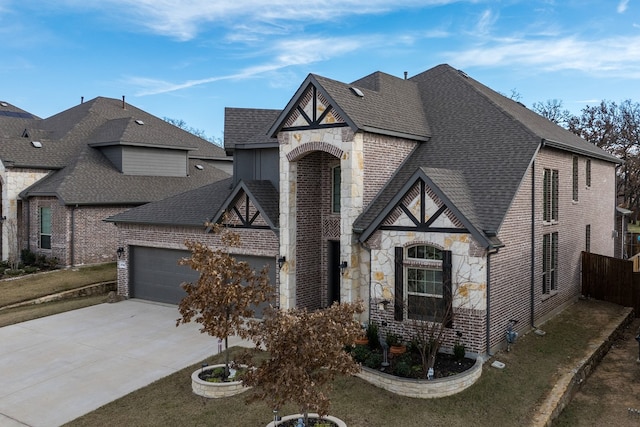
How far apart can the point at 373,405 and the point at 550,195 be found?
1015cm

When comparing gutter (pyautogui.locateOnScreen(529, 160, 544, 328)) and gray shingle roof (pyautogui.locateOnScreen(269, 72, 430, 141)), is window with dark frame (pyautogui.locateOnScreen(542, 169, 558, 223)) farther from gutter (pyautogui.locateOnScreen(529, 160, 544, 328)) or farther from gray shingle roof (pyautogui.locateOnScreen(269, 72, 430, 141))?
gray shingle roof (pyautogui.locateOnScreen(269, 72, 430, 141))

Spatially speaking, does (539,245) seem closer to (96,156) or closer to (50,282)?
(50,282)

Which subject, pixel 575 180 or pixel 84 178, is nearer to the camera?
pixel 575 180

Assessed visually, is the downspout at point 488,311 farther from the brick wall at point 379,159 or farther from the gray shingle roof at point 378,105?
the gray shingle roof at point 378,105

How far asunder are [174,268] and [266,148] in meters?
5.89

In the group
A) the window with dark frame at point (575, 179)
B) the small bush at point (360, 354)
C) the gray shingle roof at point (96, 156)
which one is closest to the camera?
the small bush at point (360, 354)

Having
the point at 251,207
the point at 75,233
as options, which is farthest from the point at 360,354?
the point at 75,233

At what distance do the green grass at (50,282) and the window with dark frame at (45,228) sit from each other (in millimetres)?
2880

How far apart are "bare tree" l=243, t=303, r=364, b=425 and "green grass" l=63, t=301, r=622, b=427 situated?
190cm

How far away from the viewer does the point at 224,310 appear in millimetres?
10430

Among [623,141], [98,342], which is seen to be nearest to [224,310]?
[98,342]

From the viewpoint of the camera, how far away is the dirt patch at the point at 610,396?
33.1 ft

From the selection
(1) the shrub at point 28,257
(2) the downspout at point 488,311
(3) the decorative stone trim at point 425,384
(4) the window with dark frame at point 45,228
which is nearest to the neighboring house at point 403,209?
(2) the downspout at point 488,311

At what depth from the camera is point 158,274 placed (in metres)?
19.6
